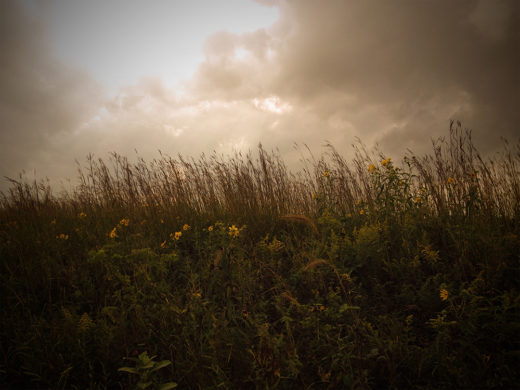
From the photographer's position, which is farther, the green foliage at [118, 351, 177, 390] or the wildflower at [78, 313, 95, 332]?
the wildflower at [78, 313, 95, 332]

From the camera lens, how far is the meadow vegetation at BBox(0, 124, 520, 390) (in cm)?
140

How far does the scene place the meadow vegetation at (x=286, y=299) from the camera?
1.40m

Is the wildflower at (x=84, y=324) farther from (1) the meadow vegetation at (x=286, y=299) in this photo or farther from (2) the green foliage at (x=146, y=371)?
(2) the green foliage at (x=146, y=371)

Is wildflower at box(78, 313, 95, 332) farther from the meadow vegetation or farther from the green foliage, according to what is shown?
the green foliage

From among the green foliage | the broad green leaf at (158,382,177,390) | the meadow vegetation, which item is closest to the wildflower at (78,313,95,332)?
the meadow vegetation

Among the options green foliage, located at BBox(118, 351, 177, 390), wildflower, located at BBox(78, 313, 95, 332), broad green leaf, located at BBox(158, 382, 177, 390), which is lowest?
broad green leaf, located at BBox(158, 382, 177, 390)

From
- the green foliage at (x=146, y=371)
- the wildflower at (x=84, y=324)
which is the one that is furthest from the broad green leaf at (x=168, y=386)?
the wildflower at (x=84, y=324)

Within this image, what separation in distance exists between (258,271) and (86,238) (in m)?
2.12

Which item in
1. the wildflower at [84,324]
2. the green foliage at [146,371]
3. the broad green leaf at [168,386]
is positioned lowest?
the broad green leaf at [168,386]

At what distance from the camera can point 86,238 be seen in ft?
9.58

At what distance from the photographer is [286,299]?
6.47 ft

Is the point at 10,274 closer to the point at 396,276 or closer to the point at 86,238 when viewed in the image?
the point at 86,238

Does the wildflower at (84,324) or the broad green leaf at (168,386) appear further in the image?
the wildflower at (84,324)

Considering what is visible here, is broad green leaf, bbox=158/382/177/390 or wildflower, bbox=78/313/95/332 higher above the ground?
wildflower, bbox=78/313/95/332
